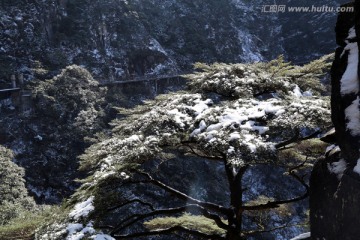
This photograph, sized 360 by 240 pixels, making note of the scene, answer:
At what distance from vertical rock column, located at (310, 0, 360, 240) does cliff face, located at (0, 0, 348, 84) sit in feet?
58.1

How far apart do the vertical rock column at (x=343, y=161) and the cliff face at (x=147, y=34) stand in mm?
17700

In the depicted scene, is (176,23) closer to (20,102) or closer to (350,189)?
(20,102)

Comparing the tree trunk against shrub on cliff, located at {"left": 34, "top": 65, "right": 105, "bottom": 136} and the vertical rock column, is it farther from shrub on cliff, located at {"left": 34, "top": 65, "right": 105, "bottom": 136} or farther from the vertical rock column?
shrub on cliff, located at {"left": 34, "top": 65, "right": 105, "bottom": 136}

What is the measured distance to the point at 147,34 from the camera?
2477cm

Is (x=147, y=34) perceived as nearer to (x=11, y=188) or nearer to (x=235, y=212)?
(x=11, y=188)

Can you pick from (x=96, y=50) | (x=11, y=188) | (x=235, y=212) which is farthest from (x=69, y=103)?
(x=235, y=212)

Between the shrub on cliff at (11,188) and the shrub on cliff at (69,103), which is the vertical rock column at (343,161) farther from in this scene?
the shrub on cliff at (69,103)

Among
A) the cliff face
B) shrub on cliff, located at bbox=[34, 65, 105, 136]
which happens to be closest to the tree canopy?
shrub on cliff, located at bbox=[34, 65, 105, 136]

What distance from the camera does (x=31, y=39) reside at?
20.1 metres

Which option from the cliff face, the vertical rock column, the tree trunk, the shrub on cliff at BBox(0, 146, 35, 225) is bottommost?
the shrub on cliff at BBox(0, 146, 35, 225)

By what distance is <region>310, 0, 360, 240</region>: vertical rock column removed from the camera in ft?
9.72

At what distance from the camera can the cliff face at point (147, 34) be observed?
19969mm

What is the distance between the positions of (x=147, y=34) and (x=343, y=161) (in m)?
22.7

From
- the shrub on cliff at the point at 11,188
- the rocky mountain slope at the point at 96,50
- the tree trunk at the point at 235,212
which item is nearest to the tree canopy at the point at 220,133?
the tree trunk at the point at 235,212
